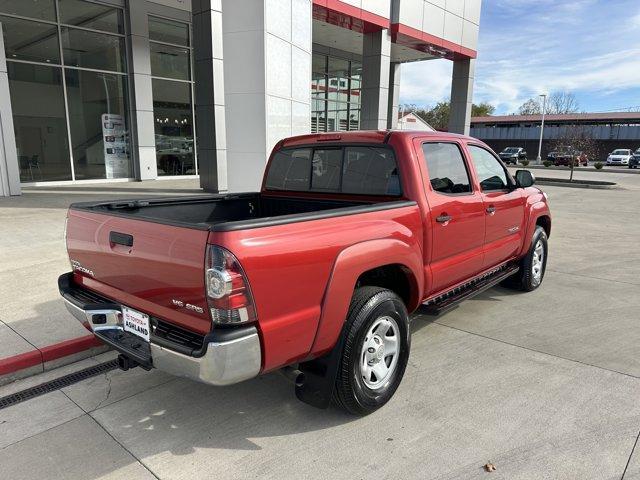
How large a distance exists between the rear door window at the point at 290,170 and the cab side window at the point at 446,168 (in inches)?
42.9

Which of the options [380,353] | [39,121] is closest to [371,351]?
[380,353]

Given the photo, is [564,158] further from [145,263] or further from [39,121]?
[145,263]

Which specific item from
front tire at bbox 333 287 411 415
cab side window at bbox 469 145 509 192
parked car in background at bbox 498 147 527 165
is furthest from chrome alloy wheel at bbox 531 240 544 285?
parked car in background at bbox 498 147 527 165

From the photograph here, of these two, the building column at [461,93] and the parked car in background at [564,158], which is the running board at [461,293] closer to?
the building column at [461,93]

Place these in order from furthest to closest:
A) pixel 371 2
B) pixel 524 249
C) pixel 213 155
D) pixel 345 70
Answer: pixel 345 70
pixel 371 2
pixel 213 155
pixel 524 249

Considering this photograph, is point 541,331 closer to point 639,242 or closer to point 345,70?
point 639,242

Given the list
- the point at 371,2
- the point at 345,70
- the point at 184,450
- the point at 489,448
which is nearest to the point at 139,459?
the point at 184,450

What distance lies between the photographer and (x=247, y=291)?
232cm

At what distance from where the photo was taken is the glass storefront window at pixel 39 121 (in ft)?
47.6

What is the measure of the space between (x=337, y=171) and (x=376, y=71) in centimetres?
1499

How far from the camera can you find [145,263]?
8.68ft

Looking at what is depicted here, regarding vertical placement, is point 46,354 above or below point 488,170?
below

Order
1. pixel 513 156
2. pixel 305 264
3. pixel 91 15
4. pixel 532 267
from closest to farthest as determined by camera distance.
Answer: pixel 305 264, pixel 532 267, pixel 91 15, pixel 513 156

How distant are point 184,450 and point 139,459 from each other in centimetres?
25
